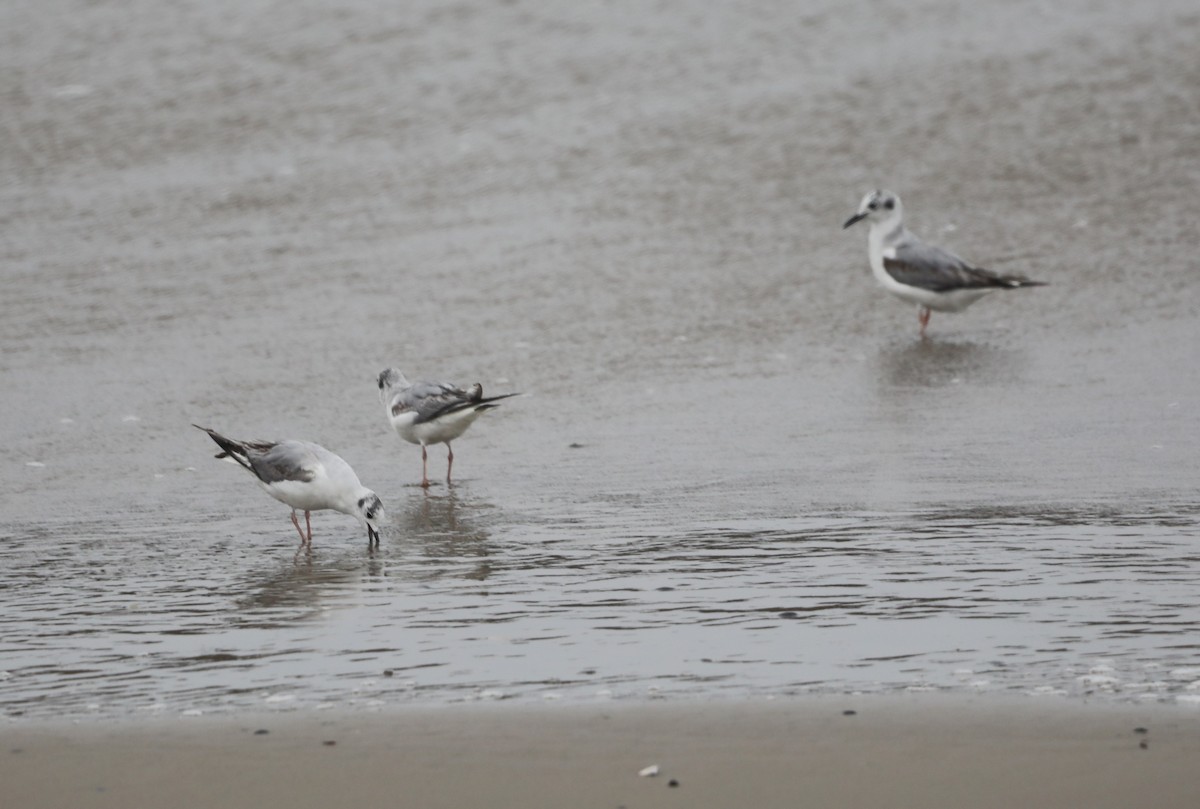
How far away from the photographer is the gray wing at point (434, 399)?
9266mm

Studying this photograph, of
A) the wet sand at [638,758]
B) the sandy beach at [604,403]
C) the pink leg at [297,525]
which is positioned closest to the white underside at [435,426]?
the sandy beach at [604,403]

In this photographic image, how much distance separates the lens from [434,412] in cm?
926

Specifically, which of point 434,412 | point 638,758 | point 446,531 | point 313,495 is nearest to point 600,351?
point 434,412

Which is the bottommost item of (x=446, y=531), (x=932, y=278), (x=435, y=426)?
(x=446, y=531)

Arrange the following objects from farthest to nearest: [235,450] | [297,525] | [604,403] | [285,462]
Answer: [604,403], [235,450], [285,462], [297,525]

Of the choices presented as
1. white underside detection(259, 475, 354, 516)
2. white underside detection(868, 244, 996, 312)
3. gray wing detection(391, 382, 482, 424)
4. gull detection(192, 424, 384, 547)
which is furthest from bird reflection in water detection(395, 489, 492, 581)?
white underside detection(868, 244, 996, 312)

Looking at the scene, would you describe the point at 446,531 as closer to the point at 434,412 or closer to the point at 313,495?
the point at 313,495

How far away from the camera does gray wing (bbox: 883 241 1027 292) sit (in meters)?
12.1

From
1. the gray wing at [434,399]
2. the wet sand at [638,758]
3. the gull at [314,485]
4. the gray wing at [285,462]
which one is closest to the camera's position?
the wet sand at [638,758]

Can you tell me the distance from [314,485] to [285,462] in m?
0.25

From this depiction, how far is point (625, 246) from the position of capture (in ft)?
46.1

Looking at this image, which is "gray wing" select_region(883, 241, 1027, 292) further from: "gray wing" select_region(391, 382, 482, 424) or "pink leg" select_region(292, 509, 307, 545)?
"pink leg" select_region(292, 509, 307, 545)

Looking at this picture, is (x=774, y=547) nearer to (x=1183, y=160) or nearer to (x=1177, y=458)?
(x=1177, y=458)

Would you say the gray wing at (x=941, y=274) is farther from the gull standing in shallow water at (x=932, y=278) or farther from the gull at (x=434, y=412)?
the gull at (x=434, y=412)
